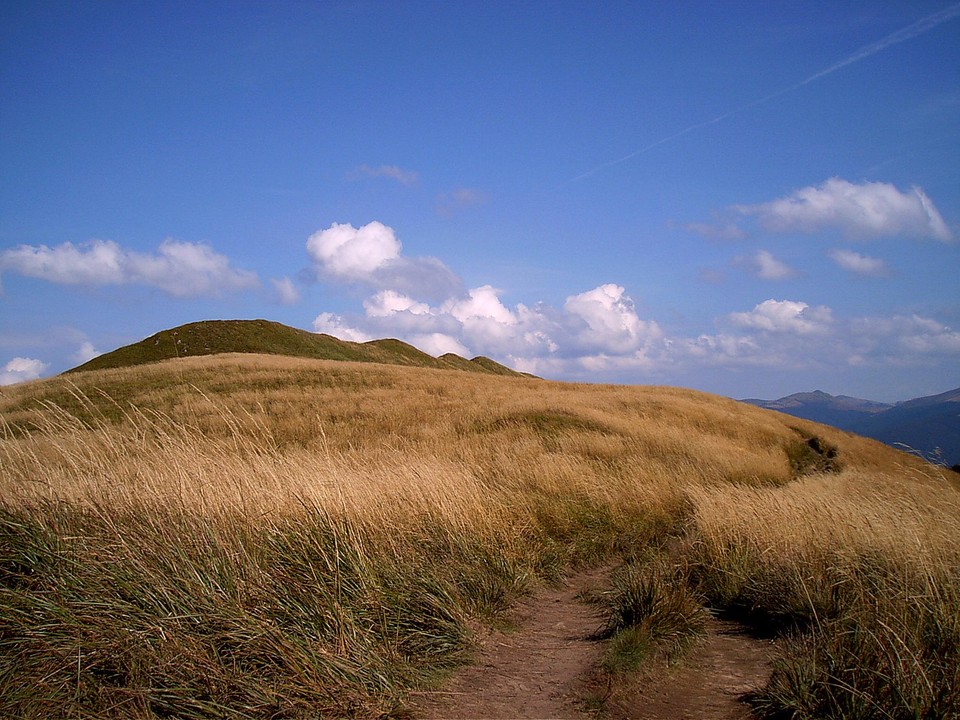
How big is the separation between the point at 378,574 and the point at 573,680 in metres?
1.87

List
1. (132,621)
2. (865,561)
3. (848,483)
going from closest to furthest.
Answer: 1. (132,621)
2. (865,561)
3. (848,483)

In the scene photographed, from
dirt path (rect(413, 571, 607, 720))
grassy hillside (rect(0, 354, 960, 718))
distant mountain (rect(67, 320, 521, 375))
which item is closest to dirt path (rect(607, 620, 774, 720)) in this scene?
grassy hillside (rect(0, 354, 960, 718))

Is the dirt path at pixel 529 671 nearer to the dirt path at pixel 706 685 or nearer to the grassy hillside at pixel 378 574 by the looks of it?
the grassy hillside at pixel 378 574

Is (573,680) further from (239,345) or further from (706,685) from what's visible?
(239,345)

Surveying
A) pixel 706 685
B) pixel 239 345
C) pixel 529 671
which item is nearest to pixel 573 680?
pixel 529 671

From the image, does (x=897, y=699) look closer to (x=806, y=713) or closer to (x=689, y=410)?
(x=806, y=713)

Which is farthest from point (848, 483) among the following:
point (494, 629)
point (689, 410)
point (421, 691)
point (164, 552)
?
point (689, 410)

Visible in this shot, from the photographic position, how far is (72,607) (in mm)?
4469

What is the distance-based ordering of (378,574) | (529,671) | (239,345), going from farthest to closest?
(239,345), (378,574), (529,671)

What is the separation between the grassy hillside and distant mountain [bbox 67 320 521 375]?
67.7m

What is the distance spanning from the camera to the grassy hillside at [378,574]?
3.73 m

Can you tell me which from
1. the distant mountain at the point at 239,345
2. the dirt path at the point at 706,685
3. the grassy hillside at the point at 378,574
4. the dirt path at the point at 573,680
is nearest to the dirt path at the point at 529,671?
the dirt path at the point at 573,680

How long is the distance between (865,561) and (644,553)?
2.40m

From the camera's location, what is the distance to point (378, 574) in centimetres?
537
